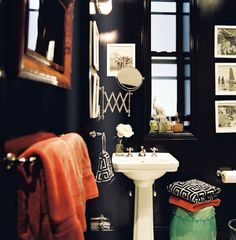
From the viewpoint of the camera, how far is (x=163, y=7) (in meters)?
2.98

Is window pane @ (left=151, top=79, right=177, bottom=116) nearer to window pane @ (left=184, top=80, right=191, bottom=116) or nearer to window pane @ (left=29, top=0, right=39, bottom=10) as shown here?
window pane @ (left=184, top=80, right=191, bottom=116)

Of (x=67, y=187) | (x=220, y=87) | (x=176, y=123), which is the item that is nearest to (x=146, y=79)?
(x=176, y=123)

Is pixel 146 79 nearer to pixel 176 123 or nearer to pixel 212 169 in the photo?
pixel 176 123

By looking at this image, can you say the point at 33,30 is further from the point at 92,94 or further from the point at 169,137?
the point at 169,137

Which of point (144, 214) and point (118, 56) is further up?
point (118, 56)

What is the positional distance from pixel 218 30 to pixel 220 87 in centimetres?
52

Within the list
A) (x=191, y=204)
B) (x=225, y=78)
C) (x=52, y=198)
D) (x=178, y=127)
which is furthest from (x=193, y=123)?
(x=52, y=198)

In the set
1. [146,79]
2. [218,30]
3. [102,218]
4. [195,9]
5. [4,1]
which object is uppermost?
[195,9]

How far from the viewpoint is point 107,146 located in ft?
9.12

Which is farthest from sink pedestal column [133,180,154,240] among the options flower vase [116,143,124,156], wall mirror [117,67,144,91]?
wall mirror [117,67,144,91]

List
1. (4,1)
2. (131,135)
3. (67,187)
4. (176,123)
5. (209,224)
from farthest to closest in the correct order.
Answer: (176,123)
(131,135)
(209,224)
(67,187)
(4,1)

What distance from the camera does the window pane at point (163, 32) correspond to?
297cm

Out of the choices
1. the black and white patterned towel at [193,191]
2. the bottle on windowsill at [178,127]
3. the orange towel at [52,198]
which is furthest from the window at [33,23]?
the bottle on windowsill at [178,127]

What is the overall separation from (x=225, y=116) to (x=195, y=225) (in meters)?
1.01
